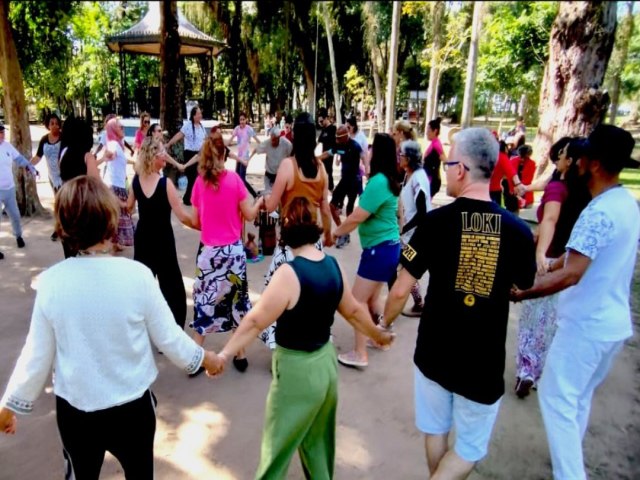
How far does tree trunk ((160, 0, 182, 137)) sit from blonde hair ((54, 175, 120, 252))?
672mm

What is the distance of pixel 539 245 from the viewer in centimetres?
338

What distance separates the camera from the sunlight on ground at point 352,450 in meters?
2.96

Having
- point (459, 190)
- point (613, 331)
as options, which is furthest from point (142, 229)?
point (613, 331)

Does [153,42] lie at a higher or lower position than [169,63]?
higher

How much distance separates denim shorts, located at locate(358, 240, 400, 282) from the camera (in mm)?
3918

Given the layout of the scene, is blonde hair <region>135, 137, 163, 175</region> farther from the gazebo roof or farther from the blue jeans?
the blue jeans

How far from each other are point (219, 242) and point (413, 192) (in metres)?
1.97

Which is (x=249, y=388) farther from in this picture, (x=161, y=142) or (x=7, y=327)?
(x=7, y=327)

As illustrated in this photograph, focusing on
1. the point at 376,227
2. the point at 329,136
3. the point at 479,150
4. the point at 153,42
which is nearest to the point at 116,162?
the point at 153,42

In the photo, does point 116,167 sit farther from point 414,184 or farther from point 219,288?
point 414,184

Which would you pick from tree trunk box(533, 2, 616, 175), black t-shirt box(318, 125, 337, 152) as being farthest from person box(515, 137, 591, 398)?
black t-shirt box(318, 125, 337, 152)

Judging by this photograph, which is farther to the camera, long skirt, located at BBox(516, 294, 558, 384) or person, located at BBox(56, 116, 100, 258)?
person, located at BBox(56, 116, 100, 258)

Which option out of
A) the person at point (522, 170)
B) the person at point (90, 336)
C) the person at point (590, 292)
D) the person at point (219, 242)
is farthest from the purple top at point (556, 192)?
the person at point (522, 170)

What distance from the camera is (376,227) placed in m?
3.89
